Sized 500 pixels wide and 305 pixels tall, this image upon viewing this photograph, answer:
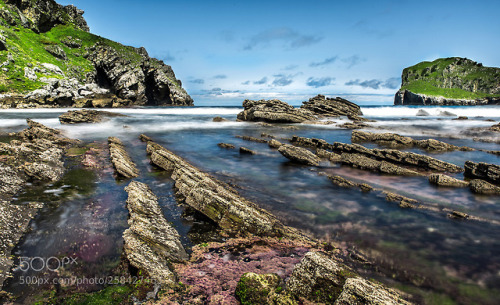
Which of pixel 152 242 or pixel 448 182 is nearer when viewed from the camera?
pixel 152 242

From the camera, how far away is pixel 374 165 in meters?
21.1

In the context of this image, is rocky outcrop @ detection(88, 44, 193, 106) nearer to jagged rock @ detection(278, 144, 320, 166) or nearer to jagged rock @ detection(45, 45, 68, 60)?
jagged rock @ detection(45, 45, 68, 60)

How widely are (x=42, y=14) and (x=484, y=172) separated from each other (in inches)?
7556

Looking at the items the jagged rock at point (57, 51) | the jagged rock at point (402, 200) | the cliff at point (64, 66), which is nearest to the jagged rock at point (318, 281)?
the jagged rock at point (402, 200)

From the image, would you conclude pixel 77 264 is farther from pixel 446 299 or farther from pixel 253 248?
pixel 446 299

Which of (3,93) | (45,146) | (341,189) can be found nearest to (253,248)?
(341,189)

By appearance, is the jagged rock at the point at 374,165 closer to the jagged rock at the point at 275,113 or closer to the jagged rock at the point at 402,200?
the jagged rock at the point at 402,200

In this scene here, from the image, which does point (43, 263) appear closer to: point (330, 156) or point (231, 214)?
point (231, 214)

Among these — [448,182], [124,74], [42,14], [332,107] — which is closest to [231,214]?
[448,182]

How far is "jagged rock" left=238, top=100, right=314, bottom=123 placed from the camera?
63000 millimetres

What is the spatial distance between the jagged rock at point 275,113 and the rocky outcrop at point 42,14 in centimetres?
13795

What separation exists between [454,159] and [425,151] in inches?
153

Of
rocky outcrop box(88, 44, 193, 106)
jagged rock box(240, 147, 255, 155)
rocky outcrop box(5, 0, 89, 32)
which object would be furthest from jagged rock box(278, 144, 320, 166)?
rocky outcrop box(5, 0, 89, 32)

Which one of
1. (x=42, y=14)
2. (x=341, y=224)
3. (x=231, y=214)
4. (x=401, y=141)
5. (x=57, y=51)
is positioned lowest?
(x=341, y=224)
